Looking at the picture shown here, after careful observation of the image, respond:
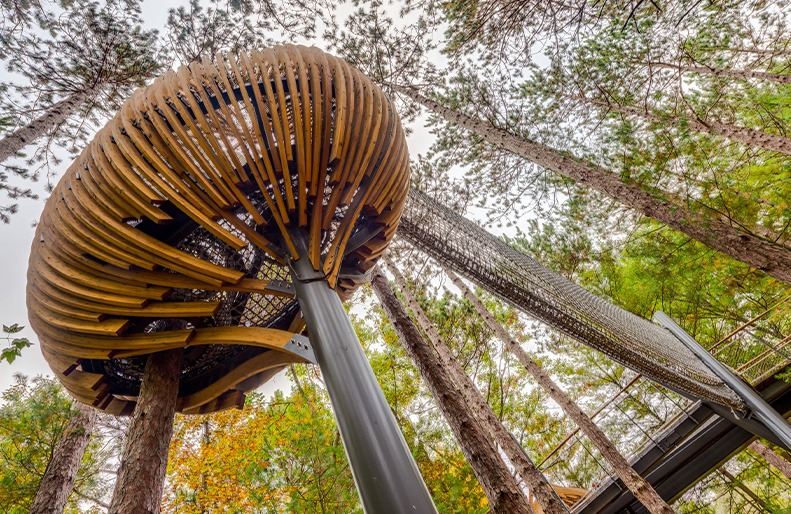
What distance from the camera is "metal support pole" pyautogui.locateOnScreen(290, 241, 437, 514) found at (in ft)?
2.87

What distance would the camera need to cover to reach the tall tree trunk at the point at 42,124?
3.63 m

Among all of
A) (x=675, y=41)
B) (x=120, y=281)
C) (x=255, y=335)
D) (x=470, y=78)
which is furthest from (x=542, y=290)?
(x=675, y=41)

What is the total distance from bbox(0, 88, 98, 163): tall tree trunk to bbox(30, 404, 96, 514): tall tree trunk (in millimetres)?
2661

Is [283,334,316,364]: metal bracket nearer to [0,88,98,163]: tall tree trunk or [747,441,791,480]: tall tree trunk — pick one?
[0,88,98,163]: tall tree trunk

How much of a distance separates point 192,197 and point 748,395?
16.5ft

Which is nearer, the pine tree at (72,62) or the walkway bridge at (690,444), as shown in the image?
the pine tree at (72,62)

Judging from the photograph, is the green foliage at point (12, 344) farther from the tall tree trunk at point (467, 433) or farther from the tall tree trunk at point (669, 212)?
the tall tree trunk at point (669, 212)

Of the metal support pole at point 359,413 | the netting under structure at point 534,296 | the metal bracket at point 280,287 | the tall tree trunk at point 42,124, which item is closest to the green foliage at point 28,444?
the tall tree trunk at point 42,124

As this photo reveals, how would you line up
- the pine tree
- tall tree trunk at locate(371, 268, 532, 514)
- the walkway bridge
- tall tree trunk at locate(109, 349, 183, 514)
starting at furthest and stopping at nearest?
the walkway bridge → the pine tree → tall tree trunk at locate(371, 268, 532, 514) → tall tree trunk at locate(109, 349, 183, 514)

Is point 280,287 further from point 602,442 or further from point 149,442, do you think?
point 602,442

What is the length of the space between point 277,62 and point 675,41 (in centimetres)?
712

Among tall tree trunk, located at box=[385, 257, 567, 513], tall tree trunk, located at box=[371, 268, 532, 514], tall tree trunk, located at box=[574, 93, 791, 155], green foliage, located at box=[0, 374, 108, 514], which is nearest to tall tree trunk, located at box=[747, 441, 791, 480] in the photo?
tall tree trunk, located at box=[385, 257, 567, 513]

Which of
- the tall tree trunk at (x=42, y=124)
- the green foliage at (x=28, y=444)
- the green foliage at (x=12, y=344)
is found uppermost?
the tall tree trunk at (x=42, y=124)

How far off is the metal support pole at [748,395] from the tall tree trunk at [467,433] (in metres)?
2.60
